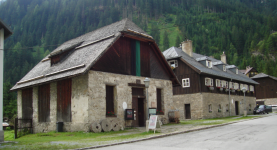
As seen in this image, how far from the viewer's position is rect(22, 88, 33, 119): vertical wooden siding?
23.4 metres

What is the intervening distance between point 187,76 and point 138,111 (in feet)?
51.3

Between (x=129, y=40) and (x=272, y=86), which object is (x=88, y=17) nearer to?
(x=272, y=86)

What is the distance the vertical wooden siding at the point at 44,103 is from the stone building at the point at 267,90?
189ft

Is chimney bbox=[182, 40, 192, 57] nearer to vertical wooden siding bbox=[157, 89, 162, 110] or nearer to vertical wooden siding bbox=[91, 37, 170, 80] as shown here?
vertical wooden siding bbox=[91, 37, 170, 80]

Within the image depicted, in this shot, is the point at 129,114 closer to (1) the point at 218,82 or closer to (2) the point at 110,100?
(2) the point at 110,100

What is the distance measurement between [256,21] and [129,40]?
511 ft

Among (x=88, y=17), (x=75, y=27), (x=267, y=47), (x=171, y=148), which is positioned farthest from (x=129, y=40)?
(x=88, y=17)

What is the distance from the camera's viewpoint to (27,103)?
2391cm

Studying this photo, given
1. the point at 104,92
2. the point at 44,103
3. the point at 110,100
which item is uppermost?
the point at 104,92

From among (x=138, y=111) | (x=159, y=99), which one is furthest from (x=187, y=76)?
(x=138, y=111)

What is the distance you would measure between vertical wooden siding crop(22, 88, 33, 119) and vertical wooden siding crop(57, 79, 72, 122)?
16.2ft

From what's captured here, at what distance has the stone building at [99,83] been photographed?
17.8 meters

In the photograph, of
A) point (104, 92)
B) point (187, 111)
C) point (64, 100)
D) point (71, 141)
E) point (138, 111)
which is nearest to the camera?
point (71, 141)

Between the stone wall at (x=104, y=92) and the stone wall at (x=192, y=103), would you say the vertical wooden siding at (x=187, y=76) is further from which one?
the stone wall at (x=104, y=92)
